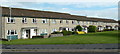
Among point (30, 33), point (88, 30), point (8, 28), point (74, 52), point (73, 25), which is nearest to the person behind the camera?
point (74, 52)

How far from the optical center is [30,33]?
32562 mm

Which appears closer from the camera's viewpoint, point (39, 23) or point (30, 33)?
point (30, 33)

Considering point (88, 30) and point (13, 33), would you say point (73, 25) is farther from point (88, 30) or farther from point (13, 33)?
point (13, 33)

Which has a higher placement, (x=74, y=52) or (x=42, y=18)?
(x=42, y=18)

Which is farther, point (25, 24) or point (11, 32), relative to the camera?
point (25, 24)

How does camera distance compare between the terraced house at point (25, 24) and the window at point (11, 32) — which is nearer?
the terraced house at point (25, 24)

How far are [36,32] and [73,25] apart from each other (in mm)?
16730

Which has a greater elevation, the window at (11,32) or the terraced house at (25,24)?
the terraced house at (25,24)

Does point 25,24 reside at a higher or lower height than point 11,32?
higher

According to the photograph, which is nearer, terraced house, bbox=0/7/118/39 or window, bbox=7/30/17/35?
terraced house, bbox=0/7/118/39

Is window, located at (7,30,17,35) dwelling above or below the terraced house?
below

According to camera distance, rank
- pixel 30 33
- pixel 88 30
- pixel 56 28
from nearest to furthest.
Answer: pixel 30 33
pixel 56 28
pixel 88 30

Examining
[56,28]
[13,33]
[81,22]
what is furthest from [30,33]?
[81,22]

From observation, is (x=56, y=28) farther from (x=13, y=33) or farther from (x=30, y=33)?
(x=13, y=33)
